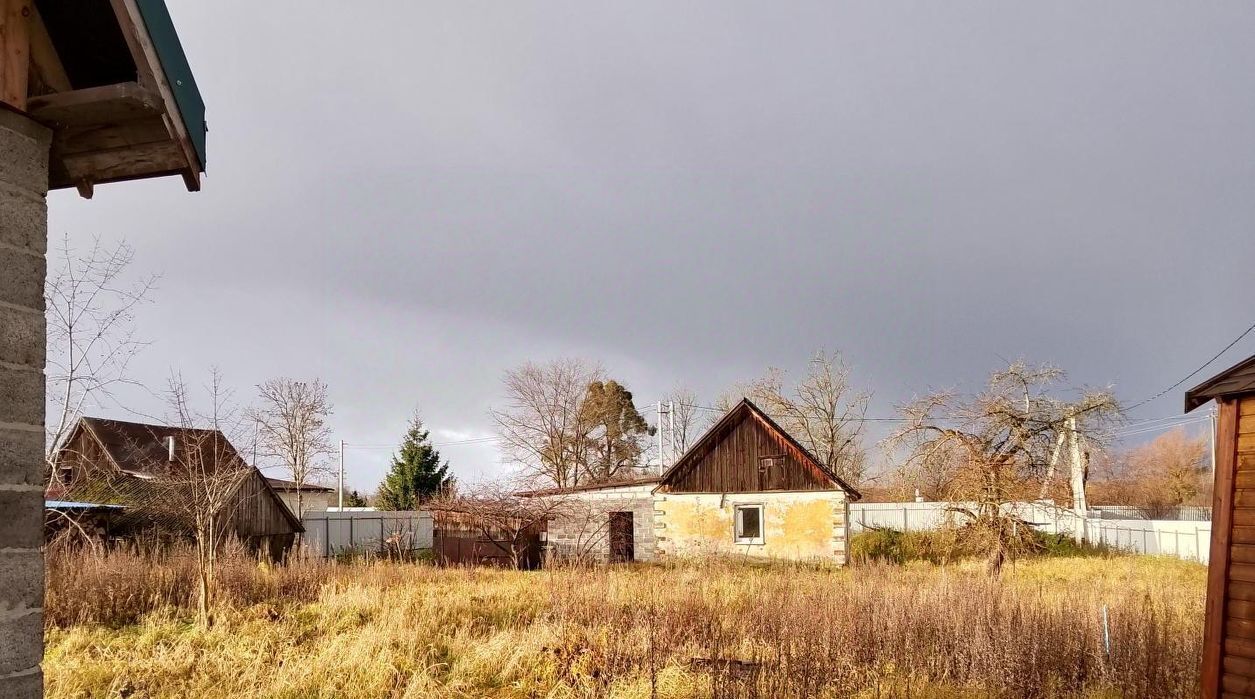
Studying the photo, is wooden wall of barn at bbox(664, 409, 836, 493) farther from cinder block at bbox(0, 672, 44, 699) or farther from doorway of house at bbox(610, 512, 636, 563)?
cinder block at bbox(0, 672, 44, 699)

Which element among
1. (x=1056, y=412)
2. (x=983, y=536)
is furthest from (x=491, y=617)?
(x=1056, y=412)

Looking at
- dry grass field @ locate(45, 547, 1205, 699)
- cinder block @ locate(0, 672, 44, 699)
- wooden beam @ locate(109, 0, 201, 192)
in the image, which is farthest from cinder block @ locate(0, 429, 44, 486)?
dry grass field @ locate(45, 547, 1205, 699)

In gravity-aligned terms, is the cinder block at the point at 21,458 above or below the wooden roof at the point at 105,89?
below

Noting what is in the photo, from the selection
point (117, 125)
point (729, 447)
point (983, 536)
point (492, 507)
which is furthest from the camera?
point (729, 447)

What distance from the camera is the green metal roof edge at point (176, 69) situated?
3.29 metres

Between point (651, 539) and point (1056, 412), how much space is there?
53.5 feet

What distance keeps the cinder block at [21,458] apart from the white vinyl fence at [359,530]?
2493cm

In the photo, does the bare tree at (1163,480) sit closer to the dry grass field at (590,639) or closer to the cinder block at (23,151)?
the dry grass field at (590,639)

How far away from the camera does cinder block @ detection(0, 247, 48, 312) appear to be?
283 centimetres

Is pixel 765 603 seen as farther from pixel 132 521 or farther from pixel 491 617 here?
pixel 132 521

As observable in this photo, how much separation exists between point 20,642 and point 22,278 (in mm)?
1277

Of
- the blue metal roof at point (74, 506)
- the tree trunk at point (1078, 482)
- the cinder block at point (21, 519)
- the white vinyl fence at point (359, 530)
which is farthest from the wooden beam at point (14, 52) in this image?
the tree trunk at point (1078, 482)

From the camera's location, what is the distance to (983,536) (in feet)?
57.2

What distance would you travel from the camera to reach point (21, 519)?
279 cm
